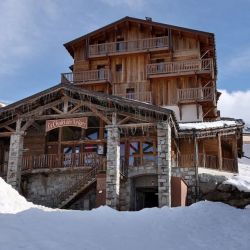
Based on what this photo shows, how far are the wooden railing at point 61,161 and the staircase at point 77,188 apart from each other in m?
0.87

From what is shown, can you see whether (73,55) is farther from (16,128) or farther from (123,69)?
(16,128)

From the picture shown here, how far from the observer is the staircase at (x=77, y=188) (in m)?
20.6

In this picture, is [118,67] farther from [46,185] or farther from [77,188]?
[77,188]

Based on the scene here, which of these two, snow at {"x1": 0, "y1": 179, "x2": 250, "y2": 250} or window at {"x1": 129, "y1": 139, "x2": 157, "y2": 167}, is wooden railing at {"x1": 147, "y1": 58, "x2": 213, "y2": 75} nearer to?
window at {"x1": 129, "y1": 139, "x2": 157, "y2": 167}

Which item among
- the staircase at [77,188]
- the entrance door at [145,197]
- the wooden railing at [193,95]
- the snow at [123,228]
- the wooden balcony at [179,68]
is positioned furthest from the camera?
the wooden balcony at [179,68]

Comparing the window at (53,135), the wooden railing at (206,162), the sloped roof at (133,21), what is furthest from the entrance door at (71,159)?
the sloped roof at (133,21)

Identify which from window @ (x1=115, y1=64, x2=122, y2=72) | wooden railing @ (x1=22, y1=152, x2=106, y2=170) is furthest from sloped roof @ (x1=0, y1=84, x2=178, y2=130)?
window @ (x1=115, y1=64, x2=122, y2=72)

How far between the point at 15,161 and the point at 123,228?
1097cm

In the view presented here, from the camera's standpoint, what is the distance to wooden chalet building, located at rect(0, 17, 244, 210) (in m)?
20.4

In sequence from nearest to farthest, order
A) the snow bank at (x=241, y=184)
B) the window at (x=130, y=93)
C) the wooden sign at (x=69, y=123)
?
the snow bank at (x=241, y=184) → the wooden sign at (x=69, y=123) → the window at (x=130, y=93)

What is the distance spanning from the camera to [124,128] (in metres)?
21.0

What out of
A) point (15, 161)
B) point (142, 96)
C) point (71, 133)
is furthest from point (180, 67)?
point (15, 161)

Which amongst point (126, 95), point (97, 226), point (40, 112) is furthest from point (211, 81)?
point (97, 226)

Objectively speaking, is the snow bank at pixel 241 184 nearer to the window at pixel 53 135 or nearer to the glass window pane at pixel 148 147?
the glass window pane at pixel 148 147
